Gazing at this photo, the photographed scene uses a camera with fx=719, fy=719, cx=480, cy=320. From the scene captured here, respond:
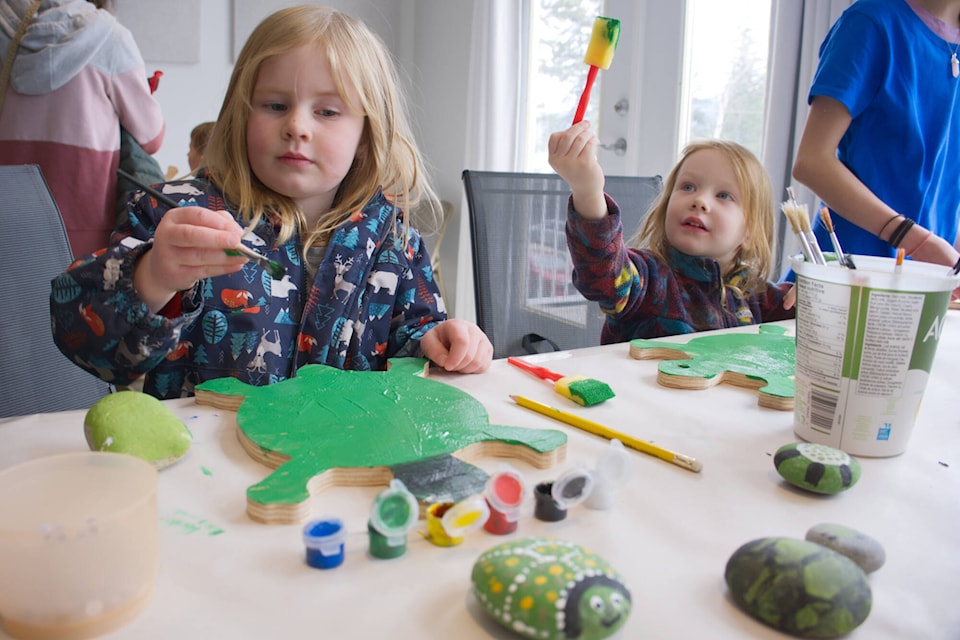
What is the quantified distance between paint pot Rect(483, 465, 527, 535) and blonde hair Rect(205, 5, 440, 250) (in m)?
0.63

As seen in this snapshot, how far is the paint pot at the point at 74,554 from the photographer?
1.14ft

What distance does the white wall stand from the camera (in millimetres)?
3375

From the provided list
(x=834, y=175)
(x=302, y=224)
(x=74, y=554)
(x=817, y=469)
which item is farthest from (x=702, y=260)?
(x=74, y=554)

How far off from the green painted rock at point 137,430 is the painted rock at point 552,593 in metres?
0.29

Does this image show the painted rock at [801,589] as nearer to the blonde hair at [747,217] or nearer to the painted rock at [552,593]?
the painted rock at [552,593]

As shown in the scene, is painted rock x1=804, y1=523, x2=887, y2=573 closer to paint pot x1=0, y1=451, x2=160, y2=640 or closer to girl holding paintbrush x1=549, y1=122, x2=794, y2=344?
paint pot x1=0, y1=451, x2=160, y2=640

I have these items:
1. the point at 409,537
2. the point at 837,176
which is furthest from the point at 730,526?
the point at 837,176

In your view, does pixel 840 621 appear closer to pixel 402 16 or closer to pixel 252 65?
pixel 252 65

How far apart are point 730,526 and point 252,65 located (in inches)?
34.3

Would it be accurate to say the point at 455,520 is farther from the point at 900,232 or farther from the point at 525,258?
the point at 900,232

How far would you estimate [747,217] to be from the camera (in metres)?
1.36

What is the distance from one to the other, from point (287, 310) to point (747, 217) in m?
0.87

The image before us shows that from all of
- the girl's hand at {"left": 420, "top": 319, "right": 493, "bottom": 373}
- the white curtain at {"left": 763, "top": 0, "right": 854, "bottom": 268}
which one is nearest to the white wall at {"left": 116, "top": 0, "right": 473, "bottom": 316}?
the white curtain at {"left": 763, "top": 0, "right": 854, "bottom": 268}

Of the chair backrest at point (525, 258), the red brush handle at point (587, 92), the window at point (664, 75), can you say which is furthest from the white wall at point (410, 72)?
the red brush handle at point (587, 92)
